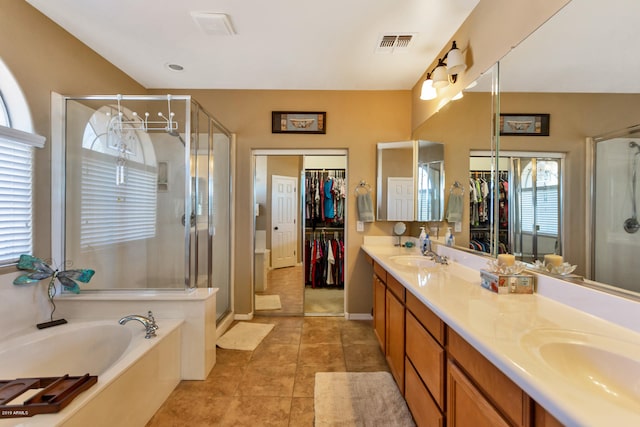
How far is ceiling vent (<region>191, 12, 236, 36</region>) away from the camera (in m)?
1.89

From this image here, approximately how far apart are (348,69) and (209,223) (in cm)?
206

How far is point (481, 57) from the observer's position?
1738 millimetres

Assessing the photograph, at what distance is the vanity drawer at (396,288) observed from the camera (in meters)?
1.73

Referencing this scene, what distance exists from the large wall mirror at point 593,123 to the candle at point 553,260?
0.04 meters

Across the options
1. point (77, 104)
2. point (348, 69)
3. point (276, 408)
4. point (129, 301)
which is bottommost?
point (276, 408)

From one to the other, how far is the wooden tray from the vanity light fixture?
2.86m

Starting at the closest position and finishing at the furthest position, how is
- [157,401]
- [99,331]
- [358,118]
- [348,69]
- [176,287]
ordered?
1. [157,401]
2. [99,331]
3. [176,287]
4. [348,69]
5. [358,118]

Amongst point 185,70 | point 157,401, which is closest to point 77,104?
point 185,70

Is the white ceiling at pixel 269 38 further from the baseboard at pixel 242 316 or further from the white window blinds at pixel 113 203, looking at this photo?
the baseboard at pixel 242 316

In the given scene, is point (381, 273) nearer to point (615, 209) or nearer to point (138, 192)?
point (615, 209)

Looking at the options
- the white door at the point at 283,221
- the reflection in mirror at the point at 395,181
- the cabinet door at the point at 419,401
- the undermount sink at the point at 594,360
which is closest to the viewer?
the undermount sink at the point at 594,360

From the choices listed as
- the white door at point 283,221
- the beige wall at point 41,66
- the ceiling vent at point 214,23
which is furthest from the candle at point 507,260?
the white door at point 283,221

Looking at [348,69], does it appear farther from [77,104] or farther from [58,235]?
[58,235]

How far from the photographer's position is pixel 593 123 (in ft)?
3.34
